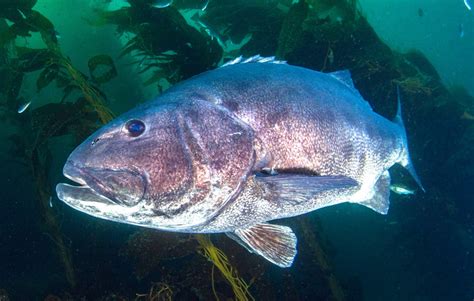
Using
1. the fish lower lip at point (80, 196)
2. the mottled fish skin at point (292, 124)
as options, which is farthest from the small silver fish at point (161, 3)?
the fish lower lip at point (80, 196)

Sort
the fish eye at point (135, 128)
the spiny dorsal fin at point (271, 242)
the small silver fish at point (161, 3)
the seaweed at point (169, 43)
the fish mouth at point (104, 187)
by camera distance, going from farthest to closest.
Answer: the seaweed at point (169, 43) < the small silver fish at point (161, 3) < the spiny dorsal fin at point (271, 242) < the fish eye at point (135, 128) < the fish mouth at point (104, 187)

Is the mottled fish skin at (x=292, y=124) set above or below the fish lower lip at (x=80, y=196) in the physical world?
above

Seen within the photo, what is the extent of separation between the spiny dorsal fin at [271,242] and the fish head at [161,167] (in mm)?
468

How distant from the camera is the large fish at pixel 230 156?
1.71m

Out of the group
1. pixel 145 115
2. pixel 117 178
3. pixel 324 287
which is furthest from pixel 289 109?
pixel 324 287

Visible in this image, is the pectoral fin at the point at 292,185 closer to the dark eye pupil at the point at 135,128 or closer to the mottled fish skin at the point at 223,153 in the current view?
the mottled fish skin at the point at 223,153

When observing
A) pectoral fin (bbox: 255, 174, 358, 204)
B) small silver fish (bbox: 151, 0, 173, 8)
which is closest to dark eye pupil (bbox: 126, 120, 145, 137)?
pectoral fin (bbox: 255, 174, 358, 204)

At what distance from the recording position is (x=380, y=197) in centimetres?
324

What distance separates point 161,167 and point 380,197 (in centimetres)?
233

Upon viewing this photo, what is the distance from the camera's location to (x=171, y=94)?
2.08 meters

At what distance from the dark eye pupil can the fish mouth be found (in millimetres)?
231

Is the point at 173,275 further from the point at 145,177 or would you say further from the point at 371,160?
the point at 145,177

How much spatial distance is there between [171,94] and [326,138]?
108 centimetres

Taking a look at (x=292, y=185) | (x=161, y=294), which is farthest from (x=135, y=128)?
(x=161, y=294)
